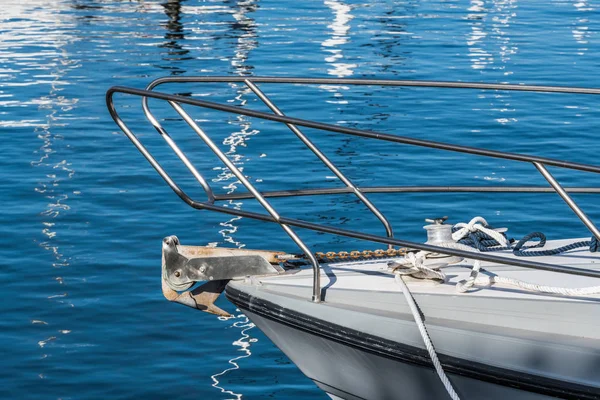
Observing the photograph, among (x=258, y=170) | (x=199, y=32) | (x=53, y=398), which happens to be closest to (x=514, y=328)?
(x=53, y=398)

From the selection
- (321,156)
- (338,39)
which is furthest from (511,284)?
(338,39)

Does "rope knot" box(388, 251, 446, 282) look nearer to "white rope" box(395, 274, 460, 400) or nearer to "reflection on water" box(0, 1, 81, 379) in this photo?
"white rope" box(395, 274, 460, 400)

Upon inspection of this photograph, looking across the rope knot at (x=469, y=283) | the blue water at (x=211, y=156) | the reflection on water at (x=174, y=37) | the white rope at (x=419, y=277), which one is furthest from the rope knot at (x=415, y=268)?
the reflection on water at (x=174, y=37)

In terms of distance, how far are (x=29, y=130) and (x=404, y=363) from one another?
9.41 m

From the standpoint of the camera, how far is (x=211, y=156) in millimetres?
11578

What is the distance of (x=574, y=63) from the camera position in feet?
54.5

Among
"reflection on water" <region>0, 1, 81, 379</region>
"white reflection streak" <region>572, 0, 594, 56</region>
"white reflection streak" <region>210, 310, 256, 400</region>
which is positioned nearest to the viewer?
"white reflection streak" <region>210, 310, 256, 400</region>

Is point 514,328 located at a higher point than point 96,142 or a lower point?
higher

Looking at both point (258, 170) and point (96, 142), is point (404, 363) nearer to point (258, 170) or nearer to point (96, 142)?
point (258, 170)

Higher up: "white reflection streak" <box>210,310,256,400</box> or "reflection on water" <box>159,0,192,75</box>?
"white reflection streak" <box>210,310,256,400</box>

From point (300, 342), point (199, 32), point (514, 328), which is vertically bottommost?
point (199, 32)

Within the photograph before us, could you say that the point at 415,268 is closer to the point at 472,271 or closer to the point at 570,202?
the point at 472,271

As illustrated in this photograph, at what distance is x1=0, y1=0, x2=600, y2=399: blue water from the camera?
6699 millimetres

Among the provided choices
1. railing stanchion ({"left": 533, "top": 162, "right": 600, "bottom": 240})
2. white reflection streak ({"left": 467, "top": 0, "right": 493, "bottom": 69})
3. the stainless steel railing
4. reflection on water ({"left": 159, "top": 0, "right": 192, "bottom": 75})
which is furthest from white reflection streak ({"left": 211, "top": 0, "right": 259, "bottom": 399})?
white reflection streak ({"left": 467, "top": 0, "right": 493, "bottom": 69})
